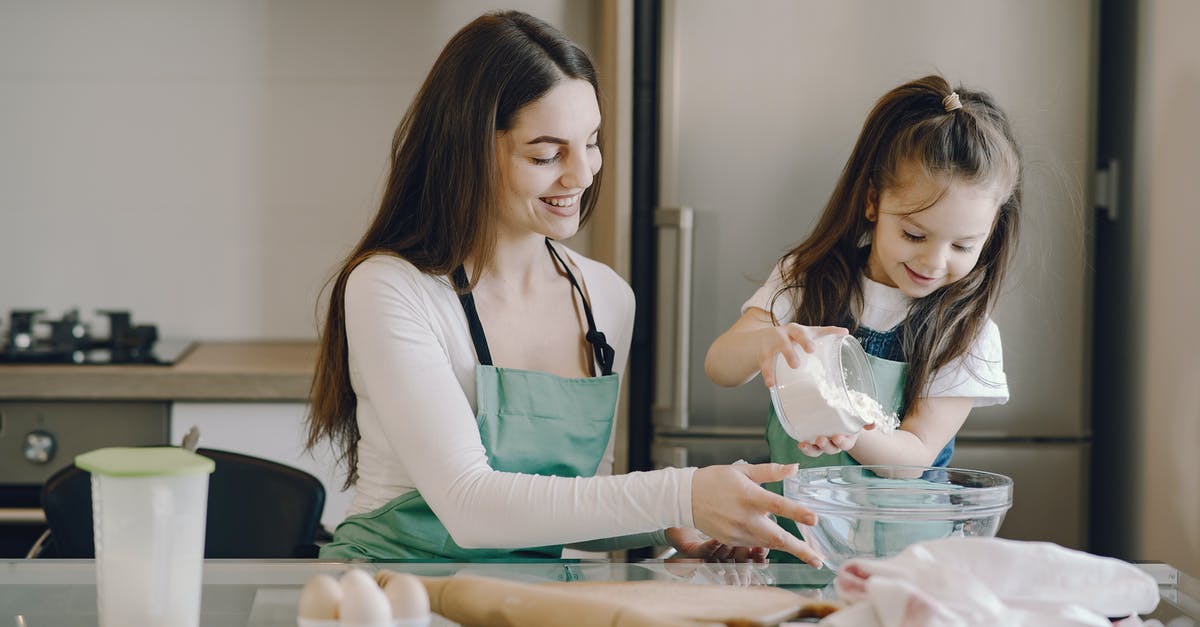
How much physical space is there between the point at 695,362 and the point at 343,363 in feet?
3.03

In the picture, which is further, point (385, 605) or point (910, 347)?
point (910, 347)

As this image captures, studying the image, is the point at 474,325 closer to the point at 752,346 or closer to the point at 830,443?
the point at 752,346

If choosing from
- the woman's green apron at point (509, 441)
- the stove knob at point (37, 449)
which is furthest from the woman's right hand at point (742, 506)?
the stove knob at point (37, 449)

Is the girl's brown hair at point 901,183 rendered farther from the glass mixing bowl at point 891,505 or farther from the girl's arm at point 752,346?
the glass mixing bowl at point 891,505

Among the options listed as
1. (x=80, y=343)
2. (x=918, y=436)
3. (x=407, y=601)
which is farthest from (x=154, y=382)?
(x=407, y=601)

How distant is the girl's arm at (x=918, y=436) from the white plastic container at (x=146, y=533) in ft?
2.65

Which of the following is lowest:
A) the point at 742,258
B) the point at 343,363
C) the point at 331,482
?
the point at 331,482

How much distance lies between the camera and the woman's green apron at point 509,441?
138 centimetres

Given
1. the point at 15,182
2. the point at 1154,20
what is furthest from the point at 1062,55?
the point at 15,182

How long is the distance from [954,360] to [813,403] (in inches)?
18.3

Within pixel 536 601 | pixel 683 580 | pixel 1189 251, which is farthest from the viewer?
pixel 1189 251

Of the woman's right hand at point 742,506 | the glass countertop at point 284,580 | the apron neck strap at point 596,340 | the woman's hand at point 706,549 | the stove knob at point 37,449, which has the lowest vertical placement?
the stove knob at point 37,449

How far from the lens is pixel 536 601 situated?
822mm

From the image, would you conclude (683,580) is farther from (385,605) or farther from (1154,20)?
(1154,20)
